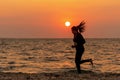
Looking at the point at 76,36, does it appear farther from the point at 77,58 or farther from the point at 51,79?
the point at 51,79

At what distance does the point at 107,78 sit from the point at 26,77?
11.8ft

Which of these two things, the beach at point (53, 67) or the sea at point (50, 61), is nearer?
the beach at point (53, 67)

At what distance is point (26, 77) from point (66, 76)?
1.84m

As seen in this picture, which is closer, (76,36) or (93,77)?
(93,77)

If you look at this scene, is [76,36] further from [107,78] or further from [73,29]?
[107,78]

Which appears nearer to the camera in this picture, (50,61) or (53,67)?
(53,67)

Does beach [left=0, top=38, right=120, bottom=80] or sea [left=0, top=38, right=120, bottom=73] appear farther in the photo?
sea [left=0, top=38, right=120, bottom=73]

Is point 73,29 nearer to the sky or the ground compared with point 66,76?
nearer to the sky

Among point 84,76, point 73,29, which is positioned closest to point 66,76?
point 84,76

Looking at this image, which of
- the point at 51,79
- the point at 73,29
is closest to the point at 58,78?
the point at 51,79

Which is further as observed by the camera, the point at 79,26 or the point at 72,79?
the point at 79,26

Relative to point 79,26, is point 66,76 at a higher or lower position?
lower

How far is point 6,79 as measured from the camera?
18.3 m

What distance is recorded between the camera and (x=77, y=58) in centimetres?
2042
